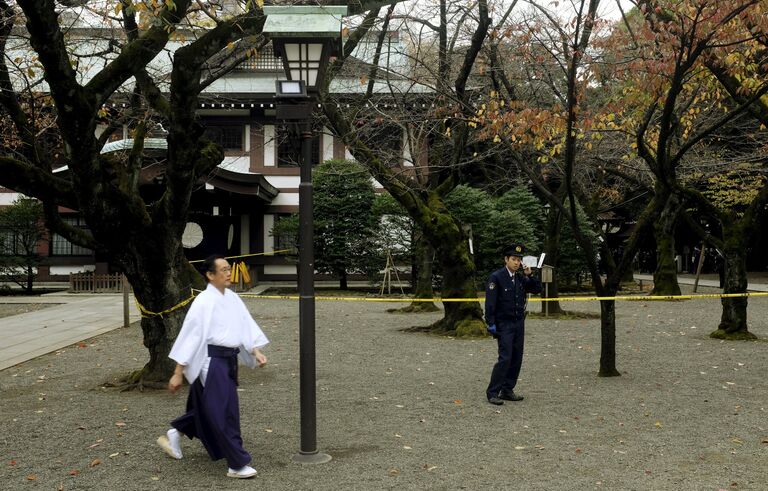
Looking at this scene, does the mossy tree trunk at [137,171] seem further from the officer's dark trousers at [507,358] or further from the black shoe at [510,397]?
the black shoe at [510,397]

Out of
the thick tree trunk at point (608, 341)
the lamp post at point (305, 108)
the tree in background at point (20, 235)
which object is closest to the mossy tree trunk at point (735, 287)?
the thick tree trunk at point (608, 341)

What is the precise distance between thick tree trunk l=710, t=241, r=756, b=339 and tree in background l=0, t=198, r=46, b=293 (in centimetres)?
2157

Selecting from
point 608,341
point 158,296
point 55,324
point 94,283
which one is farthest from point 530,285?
point 94,283

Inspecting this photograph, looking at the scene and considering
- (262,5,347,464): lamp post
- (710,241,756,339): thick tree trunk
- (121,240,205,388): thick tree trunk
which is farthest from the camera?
(710,241,756,339): thick tree trunk

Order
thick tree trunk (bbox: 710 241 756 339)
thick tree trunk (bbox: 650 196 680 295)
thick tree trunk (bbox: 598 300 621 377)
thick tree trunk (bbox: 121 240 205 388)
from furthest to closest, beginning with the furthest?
thick tree trunk (bbox: 650 196 680 295), thick tree trunk (bbox: 710 241 756 339), thick tree trunk (bbox: 598 300 621 377), thick tree trunk (bbox: 121 240 205 388)

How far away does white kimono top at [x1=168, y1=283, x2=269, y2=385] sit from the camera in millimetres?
5863

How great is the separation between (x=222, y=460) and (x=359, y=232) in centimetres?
2157

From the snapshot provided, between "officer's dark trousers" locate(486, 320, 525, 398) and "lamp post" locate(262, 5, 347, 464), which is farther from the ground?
"lamp post" locate(262, 5, 347, 464)

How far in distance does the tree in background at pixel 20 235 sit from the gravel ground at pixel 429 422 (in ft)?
45.9

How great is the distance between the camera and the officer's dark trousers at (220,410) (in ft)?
19.0

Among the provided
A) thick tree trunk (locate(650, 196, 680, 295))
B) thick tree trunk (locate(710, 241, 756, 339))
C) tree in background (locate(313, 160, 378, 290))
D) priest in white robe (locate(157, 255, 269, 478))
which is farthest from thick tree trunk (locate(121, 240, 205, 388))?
thick tree trunk (locate(650, 196, 680, 295))

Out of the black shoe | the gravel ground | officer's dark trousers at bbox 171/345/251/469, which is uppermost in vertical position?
officer's dark trousers at bbox 171/345/251/469

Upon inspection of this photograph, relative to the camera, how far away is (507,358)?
8.39 metres

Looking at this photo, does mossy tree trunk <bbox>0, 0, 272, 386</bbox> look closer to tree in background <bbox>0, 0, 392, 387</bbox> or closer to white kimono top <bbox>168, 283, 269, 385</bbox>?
tree in background <bbox>0, 0, 392, 387</bbox>
